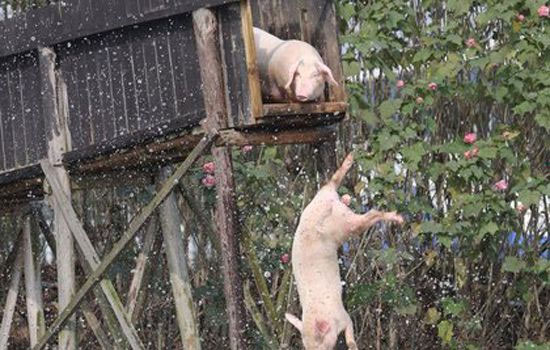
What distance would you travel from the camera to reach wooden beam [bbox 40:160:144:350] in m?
8.49

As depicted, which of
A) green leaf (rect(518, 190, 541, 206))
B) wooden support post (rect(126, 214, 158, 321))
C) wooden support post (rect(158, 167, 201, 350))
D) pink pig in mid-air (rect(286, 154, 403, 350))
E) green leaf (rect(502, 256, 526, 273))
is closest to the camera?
pink pig in mid-air (rect(286, 154, 403, 350))

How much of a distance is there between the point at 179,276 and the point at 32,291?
1.02 m

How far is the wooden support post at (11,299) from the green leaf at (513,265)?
9.36 ft

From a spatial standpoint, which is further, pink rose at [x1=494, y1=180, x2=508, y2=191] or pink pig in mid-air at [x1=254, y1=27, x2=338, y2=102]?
pink rose at [x1=494, y1=180, x2=508, y2=191]

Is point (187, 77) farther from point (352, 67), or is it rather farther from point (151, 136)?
point (352, 67)

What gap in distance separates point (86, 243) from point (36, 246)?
114 cm

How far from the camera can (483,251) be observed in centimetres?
1026

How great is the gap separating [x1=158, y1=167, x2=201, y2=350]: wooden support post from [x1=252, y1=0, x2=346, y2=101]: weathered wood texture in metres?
1.08

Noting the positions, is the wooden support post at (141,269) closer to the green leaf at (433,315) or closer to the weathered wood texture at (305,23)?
the weathered wood texture at (305,23)

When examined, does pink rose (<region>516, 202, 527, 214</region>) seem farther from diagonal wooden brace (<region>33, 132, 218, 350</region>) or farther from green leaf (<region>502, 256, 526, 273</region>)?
diagonal wooden brace (<region>33, 132, 218, 350</region>)

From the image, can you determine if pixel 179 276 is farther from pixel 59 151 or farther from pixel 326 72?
pixel 326 72

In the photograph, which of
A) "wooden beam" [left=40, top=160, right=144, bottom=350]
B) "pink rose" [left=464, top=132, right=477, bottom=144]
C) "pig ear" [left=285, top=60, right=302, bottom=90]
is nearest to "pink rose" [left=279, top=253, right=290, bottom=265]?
"pink rose" [left=464, top=132, right=477, bottom=144]

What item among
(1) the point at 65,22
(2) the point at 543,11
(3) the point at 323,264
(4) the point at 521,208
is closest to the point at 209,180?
(1) the point at 65,22

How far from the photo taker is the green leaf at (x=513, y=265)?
9.92m
